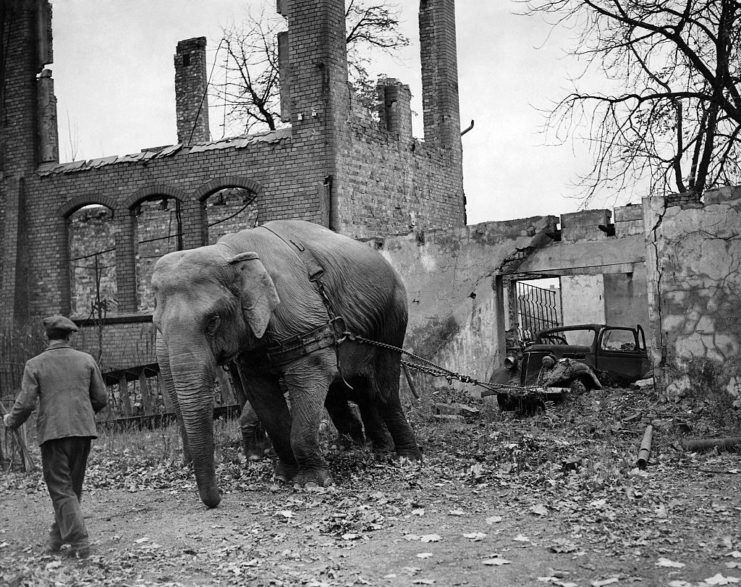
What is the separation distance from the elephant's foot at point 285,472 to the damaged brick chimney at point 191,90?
15.8 metres

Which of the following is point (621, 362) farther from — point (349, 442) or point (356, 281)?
point (356, 281)

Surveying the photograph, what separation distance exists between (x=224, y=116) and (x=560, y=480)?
2456cm

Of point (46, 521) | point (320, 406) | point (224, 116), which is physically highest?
point (224, 116)

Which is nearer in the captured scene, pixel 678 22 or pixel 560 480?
pixel 560 480

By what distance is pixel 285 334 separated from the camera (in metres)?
8.73

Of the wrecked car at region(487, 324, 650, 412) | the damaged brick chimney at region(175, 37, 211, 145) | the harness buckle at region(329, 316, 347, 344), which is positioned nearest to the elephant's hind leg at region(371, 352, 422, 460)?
the harness buckle at region(329, 316, 347, 344)

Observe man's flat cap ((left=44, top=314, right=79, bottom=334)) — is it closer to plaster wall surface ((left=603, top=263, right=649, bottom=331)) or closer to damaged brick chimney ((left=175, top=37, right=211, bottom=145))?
damaged brick chimney ((left=175, top=37, right=211, bottom=145))

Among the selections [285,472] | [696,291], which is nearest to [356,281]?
[285,472]

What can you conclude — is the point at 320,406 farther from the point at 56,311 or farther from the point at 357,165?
the point at 56,311

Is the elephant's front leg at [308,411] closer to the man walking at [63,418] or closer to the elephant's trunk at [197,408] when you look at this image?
the elephant's trunk at [197,408]

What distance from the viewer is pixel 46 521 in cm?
838

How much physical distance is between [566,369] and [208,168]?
8838 millimetres

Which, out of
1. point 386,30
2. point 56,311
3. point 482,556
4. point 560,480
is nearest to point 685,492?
point 560,480

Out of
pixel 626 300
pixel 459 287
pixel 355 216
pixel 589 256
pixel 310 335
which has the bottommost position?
pixel 310 335
